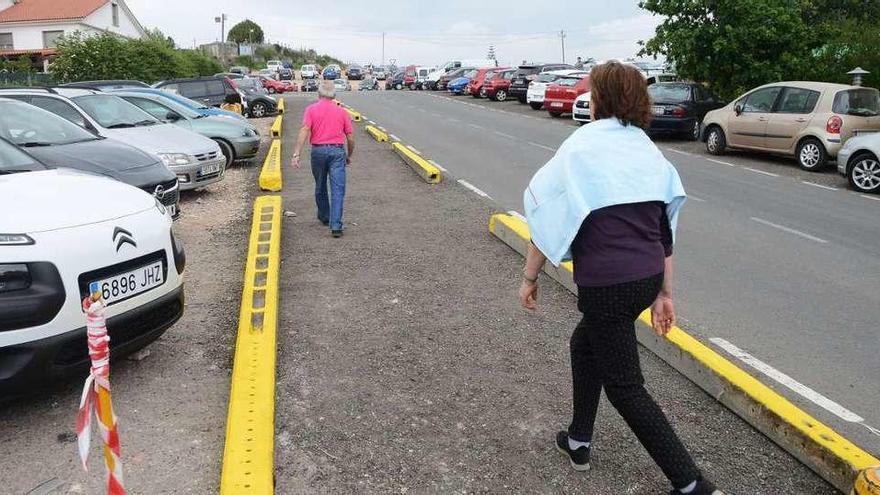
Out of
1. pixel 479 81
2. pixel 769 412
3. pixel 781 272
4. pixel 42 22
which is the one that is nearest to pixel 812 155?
pixel 781 272

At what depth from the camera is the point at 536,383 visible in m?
4.38

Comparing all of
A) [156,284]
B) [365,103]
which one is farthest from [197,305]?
[365,103]

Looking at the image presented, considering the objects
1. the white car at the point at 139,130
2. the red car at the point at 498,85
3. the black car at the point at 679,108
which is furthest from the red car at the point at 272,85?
the white car at the point at 139,130

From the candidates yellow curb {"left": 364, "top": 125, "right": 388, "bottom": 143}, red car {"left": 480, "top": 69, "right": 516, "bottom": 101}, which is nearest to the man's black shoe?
yellow curb {"left": 364, "top": 125, "right": 388, "bottom": 143}

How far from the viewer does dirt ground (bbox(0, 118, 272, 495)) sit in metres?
3.33

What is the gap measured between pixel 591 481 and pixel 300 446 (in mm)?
1418

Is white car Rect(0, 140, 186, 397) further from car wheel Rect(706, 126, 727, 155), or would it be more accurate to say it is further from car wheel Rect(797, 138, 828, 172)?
car wheel Rect(706, 126, 727, 155)

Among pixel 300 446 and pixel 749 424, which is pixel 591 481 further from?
pixel 300 446

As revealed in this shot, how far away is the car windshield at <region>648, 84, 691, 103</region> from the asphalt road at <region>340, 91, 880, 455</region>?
3863mm

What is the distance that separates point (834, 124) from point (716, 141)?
3.01 meters

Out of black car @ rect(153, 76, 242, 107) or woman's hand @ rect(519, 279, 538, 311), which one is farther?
black car @ rect(153, 76, 242, 107)

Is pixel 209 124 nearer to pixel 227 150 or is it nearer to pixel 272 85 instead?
pixel 227 150

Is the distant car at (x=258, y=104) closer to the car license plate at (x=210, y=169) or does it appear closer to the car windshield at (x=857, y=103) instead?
the car license plate at (x=210, y=169)

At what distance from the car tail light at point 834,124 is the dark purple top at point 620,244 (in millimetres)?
12459
